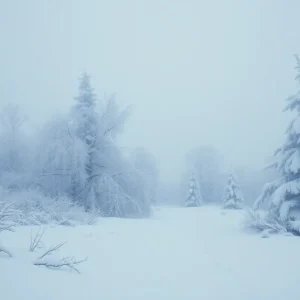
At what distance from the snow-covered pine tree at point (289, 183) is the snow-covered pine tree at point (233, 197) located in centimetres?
2144

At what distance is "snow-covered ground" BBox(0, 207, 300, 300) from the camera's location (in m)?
3.23

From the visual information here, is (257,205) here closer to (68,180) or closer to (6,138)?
(68,180)

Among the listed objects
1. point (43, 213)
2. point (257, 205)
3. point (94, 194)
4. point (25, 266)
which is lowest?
point (94, 194)

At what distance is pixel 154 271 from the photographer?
4.41 m

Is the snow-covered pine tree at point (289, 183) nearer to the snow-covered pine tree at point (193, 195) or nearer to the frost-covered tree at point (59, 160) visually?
the frost-covered tree at point (59, 160)

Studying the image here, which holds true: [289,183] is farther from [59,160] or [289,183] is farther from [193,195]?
[193,195]

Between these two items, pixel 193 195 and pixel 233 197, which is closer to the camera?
pixel 233 197

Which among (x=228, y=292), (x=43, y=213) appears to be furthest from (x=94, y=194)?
(x=228, y=292)

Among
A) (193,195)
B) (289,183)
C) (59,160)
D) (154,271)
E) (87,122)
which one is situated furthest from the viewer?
(193,195)

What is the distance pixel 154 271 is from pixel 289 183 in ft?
19.9

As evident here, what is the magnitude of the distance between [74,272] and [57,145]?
11664 mm

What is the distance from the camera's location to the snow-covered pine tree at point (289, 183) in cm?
810

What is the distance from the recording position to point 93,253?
516 centimetres

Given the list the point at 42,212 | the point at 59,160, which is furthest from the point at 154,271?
the point at 59,160
